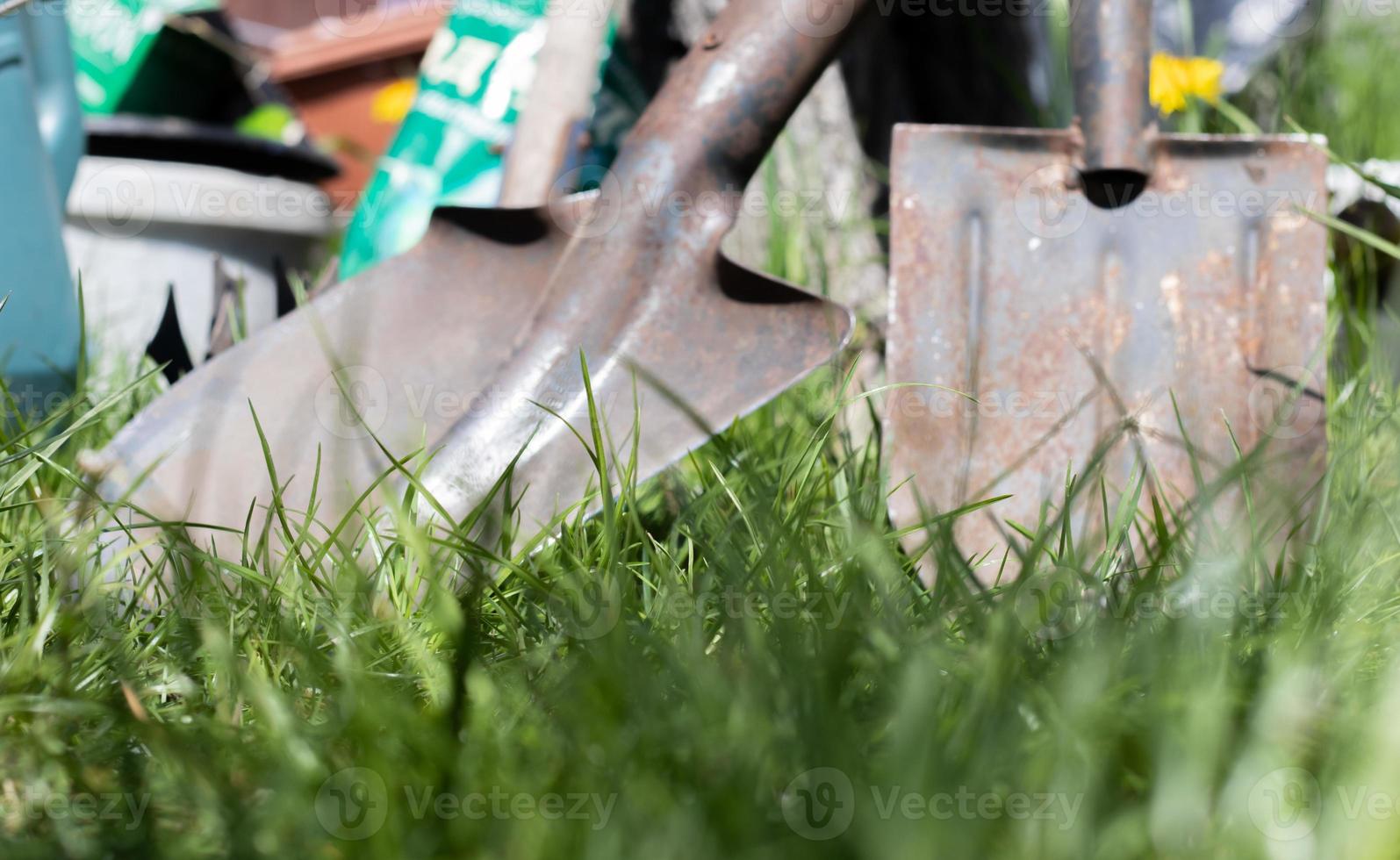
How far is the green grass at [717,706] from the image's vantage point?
1.66 feet

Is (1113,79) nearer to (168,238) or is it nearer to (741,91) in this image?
(741,91)

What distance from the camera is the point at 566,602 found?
0.79 meters

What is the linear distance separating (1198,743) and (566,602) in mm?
437

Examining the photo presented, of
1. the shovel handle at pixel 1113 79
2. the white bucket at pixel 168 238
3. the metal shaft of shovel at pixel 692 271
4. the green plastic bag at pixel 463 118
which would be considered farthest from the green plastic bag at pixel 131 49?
the shovel handle at pixel 1113 79

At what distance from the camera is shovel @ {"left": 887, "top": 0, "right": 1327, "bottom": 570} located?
127 cm

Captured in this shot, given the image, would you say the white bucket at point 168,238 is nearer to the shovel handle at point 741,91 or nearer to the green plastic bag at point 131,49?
the green plastic bag at point 131,49

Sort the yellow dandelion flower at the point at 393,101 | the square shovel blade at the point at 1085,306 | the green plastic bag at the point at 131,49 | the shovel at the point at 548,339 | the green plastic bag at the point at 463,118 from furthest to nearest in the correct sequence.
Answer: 1. the yellow dandelion flower at the point at 393,101
2. the green plastic bag at the point at 131,49
3. the green plastic bag at the point at 463,118
4. the square shovel blade at the point at 1085,306
5. the shovel at the point at 548,339

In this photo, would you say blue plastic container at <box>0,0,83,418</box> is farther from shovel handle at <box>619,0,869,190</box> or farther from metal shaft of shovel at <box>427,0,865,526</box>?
shovel handle at <box>619,0,869,190</box>

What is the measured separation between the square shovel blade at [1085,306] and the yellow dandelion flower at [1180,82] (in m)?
0.62

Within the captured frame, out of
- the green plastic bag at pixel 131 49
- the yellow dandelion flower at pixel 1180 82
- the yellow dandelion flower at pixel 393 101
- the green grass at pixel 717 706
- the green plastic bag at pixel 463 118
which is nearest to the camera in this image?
the green grass at pixel 717 706

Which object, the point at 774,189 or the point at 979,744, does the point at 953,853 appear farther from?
the point at 774,189

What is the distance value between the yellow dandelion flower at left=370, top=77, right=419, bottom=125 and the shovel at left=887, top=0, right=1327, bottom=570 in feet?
7.50

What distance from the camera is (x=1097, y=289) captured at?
1.34 meters

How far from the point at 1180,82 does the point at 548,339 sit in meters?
1.31
